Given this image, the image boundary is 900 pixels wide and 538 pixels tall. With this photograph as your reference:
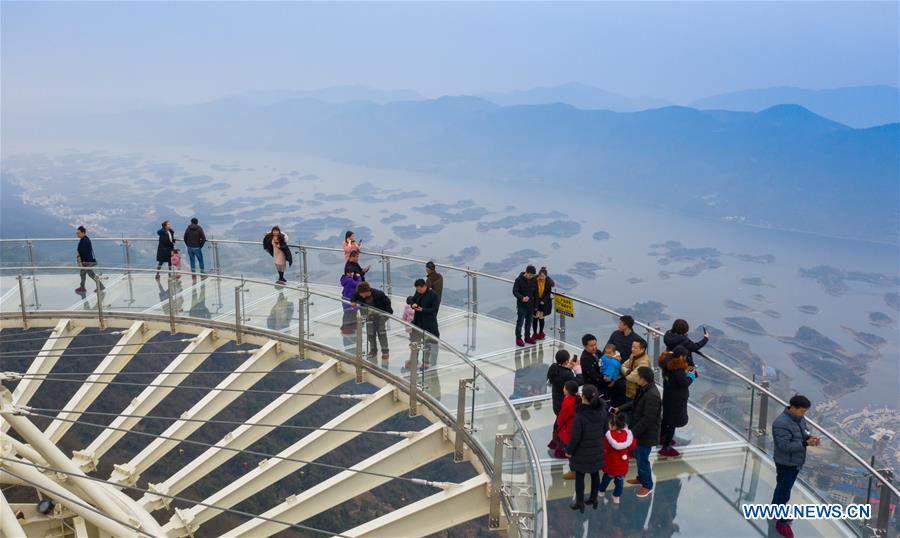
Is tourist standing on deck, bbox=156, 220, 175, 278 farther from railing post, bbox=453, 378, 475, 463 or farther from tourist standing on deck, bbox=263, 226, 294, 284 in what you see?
railing post, bbox=453, 378, 475, 463

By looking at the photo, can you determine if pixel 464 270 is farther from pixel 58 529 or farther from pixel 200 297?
pixel 58 529

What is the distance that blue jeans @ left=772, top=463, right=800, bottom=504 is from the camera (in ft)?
22.0

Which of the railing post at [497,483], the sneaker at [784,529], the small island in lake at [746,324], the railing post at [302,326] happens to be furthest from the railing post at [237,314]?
the small island in lake at [746,324]

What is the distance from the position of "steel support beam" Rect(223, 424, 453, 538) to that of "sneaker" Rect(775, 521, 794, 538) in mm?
3914

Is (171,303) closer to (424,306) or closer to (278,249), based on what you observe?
(278,249)

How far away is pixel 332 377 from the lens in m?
11.4


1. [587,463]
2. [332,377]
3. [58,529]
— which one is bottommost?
[58,529]

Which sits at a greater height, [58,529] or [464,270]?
[464,270]

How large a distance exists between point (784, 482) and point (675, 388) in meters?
1.33

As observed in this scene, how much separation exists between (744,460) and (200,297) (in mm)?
9807

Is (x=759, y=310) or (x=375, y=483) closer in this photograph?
(x=375, y=483)

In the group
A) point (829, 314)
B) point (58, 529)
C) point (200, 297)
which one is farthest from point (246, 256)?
point (829, 314)

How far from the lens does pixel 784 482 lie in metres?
6.80

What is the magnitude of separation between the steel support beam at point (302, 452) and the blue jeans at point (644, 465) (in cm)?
401
